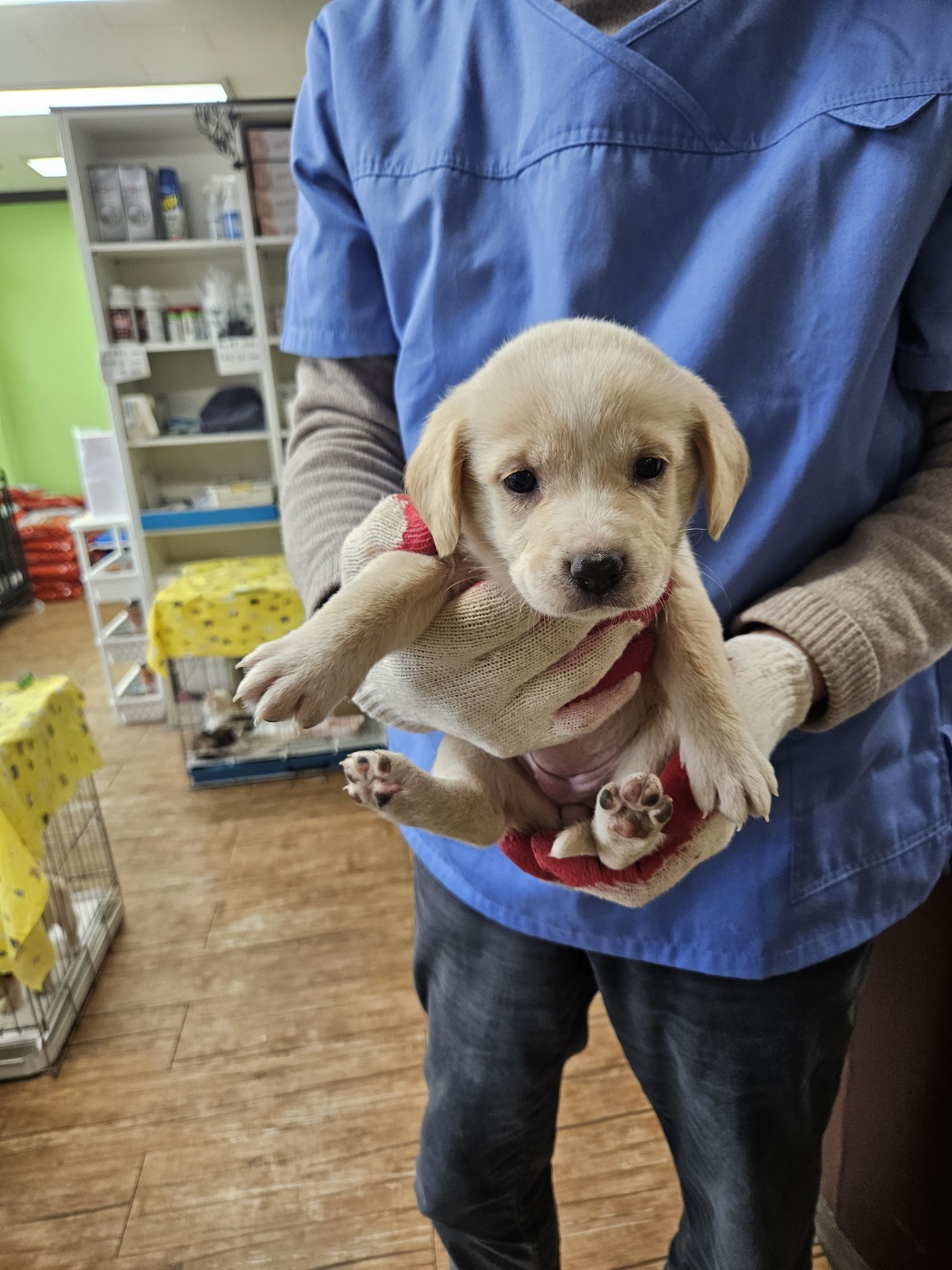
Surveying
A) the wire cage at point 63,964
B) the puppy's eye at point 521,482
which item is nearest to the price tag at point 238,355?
the wire cage at point 63,964

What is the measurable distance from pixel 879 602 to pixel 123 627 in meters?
3.90

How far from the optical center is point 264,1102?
1.88 meters

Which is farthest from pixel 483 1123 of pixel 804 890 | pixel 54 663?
pixel 54 663

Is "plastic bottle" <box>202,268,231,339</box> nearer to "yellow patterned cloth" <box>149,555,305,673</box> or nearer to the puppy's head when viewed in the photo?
"yellow patterned cloth" <box>149,555,305,673</box>

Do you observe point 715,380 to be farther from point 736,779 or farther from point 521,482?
point 736,779

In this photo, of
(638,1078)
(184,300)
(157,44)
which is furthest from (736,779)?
(157,44)

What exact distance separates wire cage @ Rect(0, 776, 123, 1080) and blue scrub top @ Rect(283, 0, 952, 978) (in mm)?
1699

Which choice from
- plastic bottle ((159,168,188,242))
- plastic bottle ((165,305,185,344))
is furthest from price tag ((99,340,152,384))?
plastic bottle ((159,168,188,242))

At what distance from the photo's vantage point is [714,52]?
71 cm

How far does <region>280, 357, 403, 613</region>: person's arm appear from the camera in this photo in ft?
2.92

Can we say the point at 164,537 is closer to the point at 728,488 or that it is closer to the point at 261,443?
the point at 261,443

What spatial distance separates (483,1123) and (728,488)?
0.77 m

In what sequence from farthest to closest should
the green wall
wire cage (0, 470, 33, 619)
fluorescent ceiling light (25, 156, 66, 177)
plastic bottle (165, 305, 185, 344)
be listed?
the green wall < wire cage (0, 470, 33, 619) < fluorescent ceiling light (25, 156, 66, 177) < plastic bottle (165, 305, 185, 344)

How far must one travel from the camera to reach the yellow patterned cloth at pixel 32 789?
5.83ft
